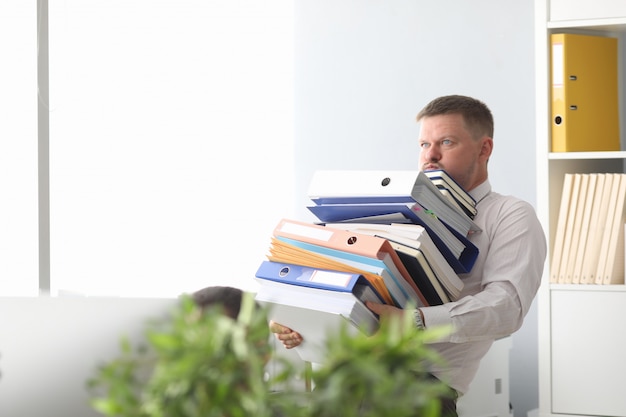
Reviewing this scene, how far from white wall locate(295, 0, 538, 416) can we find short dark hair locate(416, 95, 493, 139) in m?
1.54

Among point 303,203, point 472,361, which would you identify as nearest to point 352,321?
point 472,361

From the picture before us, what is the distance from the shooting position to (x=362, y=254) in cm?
171

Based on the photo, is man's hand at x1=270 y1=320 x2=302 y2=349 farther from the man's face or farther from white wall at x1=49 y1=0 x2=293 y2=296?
white wall at x1=49 y1=0 x2=293 y2=296

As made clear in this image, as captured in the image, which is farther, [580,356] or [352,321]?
[580,356]

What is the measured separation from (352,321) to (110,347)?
2.94 feet

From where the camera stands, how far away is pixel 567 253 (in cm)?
317

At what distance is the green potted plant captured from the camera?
0.49 metres

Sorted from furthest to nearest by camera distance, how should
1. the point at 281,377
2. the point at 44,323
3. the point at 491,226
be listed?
the point at 491,226 < the point at 44,323 < the point at 281,377

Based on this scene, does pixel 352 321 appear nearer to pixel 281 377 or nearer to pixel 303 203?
pixel 281 377

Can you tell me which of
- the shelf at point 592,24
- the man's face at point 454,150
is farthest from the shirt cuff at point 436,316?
the shelf at point 592,24

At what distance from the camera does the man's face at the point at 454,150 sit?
2.13 metres

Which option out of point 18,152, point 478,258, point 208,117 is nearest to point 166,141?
point 208,117

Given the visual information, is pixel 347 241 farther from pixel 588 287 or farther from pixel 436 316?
pixel 588 287

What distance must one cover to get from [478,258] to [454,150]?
28 centimetres
